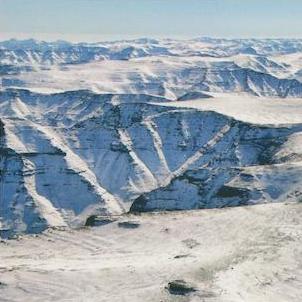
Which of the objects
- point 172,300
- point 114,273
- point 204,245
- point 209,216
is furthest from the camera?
point 209,216

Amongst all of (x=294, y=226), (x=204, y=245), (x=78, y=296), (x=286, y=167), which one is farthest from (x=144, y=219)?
(x=286, y=167)

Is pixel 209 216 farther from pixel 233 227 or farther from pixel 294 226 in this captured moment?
pixel 294 226

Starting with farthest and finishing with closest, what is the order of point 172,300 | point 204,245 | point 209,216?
point 209,216 < point 204,245 < point 172,300

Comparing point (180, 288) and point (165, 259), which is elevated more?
point (180, 288)

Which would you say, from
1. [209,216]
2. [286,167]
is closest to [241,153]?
[286,167]

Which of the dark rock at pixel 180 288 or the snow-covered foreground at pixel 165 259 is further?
the snow-covered foreground at pixel 165 259

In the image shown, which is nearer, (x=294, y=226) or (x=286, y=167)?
(x=294, y=226)

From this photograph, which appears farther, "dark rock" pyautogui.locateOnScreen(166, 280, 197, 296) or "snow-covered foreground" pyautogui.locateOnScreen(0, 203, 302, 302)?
"snow-covered foreground" pyautogui.locateOnScreen(0, 203, 302, 302)

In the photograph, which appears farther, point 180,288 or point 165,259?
point 165,259
